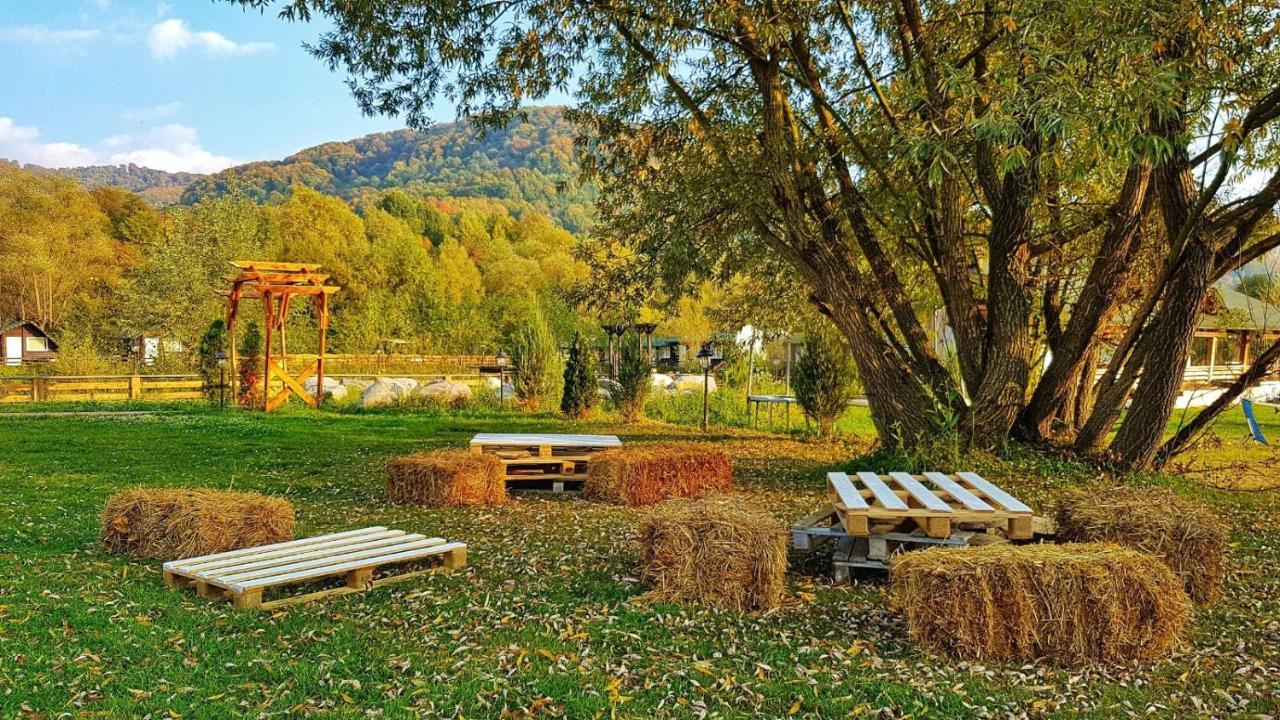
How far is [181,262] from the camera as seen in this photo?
30.8 meters

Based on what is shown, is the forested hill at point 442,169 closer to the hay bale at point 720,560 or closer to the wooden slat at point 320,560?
the wooden slat at point 320,560

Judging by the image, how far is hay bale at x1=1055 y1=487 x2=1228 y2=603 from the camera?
5.02 metres

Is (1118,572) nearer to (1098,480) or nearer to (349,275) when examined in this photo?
(1098,480)

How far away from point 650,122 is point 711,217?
5.21 ft

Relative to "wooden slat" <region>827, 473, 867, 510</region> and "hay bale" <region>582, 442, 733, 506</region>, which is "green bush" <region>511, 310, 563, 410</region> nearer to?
"hay bale" <region>582, 442, 733, 506</region>

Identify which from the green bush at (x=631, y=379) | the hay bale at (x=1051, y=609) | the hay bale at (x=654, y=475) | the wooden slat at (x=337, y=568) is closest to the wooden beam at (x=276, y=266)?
the green bush at (x=631, y=379)

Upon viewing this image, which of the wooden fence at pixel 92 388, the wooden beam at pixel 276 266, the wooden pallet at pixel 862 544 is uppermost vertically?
the wooden beam at pixel 276 266

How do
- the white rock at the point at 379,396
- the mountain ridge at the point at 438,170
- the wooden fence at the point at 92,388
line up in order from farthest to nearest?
the mountain ridge at the point at 438,170
the wooden fence at the point at 92,388
the white rock at the point at 379,396

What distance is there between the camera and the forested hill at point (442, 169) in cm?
7931

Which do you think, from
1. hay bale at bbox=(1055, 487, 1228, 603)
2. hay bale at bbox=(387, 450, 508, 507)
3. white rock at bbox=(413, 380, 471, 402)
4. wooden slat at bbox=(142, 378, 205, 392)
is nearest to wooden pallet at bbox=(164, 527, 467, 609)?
hay bale at bbox=(387, 450, 508, 507)

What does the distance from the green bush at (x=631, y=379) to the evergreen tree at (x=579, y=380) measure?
27.1 inches

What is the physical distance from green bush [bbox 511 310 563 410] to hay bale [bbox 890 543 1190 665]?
14714 millimetres

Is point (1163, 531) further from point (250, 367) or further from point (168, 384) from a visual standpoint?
point (168, 384)

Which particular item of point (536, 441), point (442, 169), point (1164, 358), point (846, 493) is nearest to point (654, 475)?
point (536, 441)
